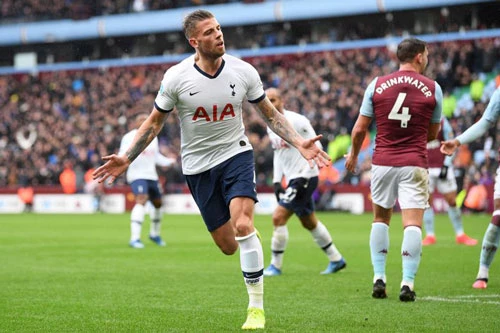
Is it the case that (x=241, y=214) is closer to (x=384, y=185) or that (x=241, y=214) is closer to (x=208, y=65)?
(x=208, y=65)

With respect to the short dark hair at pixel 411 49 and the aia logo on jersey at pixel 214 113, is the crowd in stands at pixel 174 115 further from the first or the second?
the aia logo on jersey at pixel 214 113

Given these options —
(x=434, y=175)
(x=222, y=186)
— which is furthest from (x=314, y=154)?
(x=434, y=175)

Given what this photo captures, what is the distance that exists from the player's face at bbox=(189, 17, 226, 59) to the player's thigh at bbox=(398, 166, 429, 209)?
2522mm

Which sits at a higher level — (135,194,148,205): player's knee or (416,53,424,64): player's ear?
(416,53,424,64): player's ear

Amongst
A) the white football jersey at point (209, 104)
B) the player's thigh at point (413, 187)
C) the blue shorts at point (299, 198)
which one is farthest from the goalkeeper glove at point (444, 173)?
the white football jersey at point (209, 104)

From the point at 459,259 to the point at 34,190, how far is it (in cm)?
2740

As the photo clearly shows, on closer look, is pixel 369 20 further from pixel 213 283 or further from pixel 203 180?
pixel 203 180

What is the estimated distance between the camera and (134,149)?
8.09m

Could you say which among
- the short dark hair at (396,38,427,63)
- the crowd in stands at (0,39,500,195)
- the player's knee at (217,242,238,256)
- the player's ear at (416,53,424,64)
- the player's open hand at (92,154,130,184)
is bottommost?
→ the crowd in stands at (0,39,500,195)

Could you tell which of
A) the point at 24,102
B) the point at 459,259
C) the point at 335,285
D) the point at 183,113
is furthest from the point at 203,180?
the point at 24,102

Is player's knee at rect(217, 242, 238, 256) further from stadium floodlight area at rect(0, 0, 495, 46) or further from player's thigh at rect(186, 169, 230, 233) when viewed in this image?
stadium floodlight area at rect(0, 0, 495, 46)

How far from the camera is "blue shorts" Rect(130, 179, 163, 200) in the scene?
1838cm

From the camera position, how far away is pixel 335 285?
11.2 m

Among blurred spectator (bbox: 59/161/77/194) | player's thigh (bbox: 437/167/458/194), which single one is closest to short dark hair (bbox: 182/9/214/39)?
player's thigh (bbox: 437/167/458/194)
